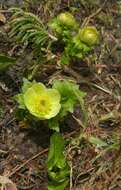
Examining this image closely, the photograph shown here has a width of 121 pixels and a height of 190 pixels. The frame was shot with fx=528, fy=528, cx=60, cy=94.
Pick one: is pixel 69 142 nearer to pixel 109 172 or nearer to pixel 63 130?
pixel 63 130

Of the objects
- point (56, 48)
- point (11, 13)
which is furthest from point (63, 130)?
point (11, 13)

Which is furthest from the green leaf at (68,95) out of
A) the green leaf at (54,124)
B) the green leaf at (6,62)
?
the green leaf at (6,62)

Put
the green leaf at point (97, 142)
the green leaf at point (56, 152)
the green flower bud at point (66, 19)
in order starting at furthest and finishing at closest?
the green flower bud at point (66, 19)
the green leaf at point (97, 142)
the green leaf at point (56, 152)

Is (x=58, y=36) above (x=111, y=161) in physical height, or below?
above

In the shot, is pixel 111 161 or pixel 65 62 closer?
pixel 111 161

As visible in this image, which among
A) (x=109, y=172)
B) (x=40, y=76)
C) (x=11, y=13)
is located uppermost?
(x=11, y=13)

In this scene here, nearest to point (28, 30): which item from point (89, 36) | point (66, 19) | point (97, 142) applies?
point (66, 19)

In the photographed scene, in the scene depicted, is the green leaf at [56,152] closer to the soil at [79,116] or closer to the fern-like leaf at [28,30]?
the soil at [79,116]
